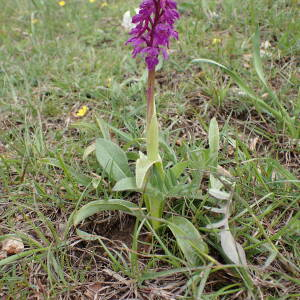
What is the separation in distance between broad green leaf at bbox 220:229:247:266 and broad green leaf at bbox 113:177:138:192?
1.78 ft

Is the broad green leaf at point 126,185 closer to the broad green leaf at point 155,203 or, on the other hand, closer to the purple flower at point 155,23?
the broad green leaf at point 155,203

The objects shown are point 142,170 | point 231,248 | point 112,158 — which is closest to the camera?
point 231,248

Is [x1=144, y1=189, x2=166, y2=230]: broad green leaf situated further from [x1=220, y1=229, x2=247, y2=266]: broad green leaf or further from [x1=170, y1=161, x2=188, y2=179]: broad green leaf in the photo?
[x1=220, y1=229, x2=247, y2=266]: broad green leaf

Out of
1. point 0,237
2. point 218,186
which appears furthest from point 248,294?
point 0,237

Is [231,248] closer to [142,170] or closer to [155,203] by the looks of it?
[155,203]

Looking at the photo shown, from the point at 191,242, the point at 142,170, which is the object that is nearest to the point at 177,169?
the point at 142,170

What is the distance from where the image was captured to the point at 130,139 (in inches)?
96.7

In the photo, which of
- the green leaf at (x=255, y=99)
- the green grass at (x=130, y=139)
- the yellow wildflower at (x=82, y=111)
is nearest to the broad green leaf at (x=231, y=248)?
the green grass at (x=130, y=139)

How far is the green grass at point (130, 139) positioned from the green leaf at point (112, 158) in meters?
0.10

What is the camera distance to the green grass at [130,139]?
67.9 inches

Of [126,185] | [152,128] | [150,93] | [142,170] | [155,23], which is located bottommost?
[126,185]

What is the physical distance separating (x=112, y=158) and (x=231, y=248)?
930 millimetres

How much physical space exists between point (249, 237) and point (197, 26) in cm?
276

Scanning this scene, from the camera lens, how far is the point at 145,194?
6.26 ft
